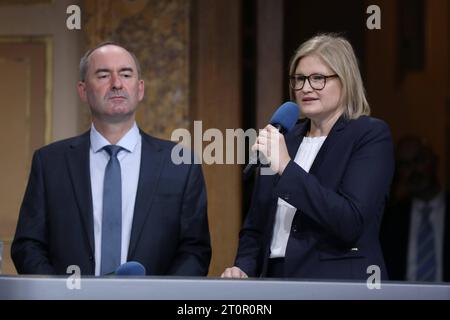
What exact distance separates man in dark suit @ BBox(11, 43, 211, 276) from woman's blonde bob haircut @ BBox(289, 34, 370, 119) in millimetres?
502

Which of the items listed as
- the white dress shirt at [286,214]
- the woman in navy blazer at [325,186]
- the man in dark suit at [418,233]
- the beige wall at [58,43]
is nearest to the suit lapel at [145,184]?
the woman in navy blazer at [325,186]

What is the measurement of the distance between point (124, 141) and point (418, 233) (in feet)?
7.36

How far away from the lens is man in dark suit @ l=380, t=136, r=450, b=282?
198 inches

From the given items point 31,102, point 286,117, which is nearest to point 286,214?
point 286,117

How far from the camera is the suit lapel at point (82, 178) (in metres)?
3.05

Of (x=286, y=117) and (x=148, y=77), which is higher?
(x=148, y=77)

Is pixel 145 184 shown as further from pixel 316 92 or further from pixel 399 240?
pixel 399 240

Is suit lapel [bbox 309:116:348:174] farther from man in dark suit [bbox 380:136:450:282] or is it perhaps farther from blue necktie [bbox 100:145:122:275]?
man in dark suit [bbox 380:136:450:282]

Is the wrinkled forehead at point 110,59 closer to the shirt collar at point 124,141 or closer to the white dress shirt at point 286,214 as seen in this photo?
the shirt collar at point 124,141

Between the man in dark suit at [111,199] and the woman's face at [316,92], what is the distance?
471 millimetres

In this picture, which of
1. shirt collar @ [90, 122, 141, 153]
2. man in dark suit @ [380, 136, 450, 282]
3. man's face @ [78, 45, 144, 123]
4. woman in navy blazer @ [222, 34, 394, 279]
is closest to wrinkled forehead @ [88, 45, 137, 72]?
man's face @ [78, 45, 144, 123]

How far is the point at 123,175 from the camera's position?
3.08 meters

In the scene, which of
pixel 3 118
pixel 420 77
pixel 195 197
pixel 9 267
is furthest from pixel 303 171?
pixel 420 77

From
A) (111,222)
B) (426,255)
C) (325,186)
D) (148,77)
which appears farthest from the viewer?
(426,255)
